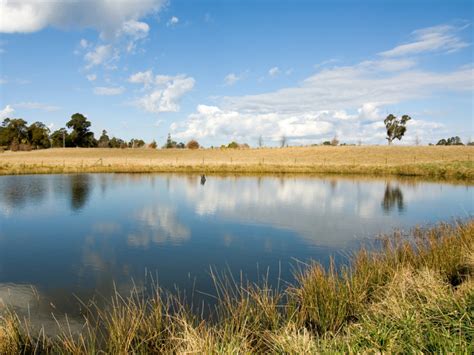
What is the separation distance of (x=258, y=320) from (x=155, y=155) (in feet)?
254

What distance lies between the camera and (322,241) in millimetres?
13391

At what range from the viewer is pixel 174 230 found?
1515cm

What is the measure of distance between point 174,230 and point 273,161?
1942 inches

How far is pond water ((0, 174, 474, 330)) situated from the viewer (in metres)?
9.45

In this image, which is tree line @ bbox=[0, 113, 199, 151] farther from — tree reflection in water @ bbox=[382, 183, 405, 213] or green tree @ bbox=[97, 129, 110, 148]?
tree reflection in water @ bbox=[382, 183, 405, 213]

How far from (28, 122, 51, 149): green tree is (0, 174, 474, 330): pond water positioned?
274 ft

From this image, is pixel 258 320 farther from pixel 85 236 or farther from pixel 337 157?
pixel 337 157

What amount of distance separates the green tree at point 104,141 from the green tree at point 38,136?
13918 mm

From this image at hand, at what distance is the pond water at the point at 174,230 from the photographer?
9445 millimetres

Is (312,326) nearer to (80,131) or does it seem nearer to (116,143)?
(80,131)

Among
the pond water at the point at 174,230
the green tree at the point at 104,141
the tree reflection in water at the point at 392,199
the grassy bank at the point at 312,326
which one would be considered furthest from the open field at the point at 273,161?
the grassy bank at the point at 312,326

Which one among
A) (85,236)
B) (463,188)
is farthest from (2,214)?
(463,188)

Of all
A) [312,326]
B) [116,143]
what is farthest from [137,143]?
[312,326]

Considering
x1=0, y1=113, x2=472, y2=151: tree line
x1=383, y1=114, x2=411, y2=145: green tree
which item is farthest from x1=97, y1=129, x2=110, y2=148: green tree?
x1=383, y1=114, x2=411, y2=145: green tree
